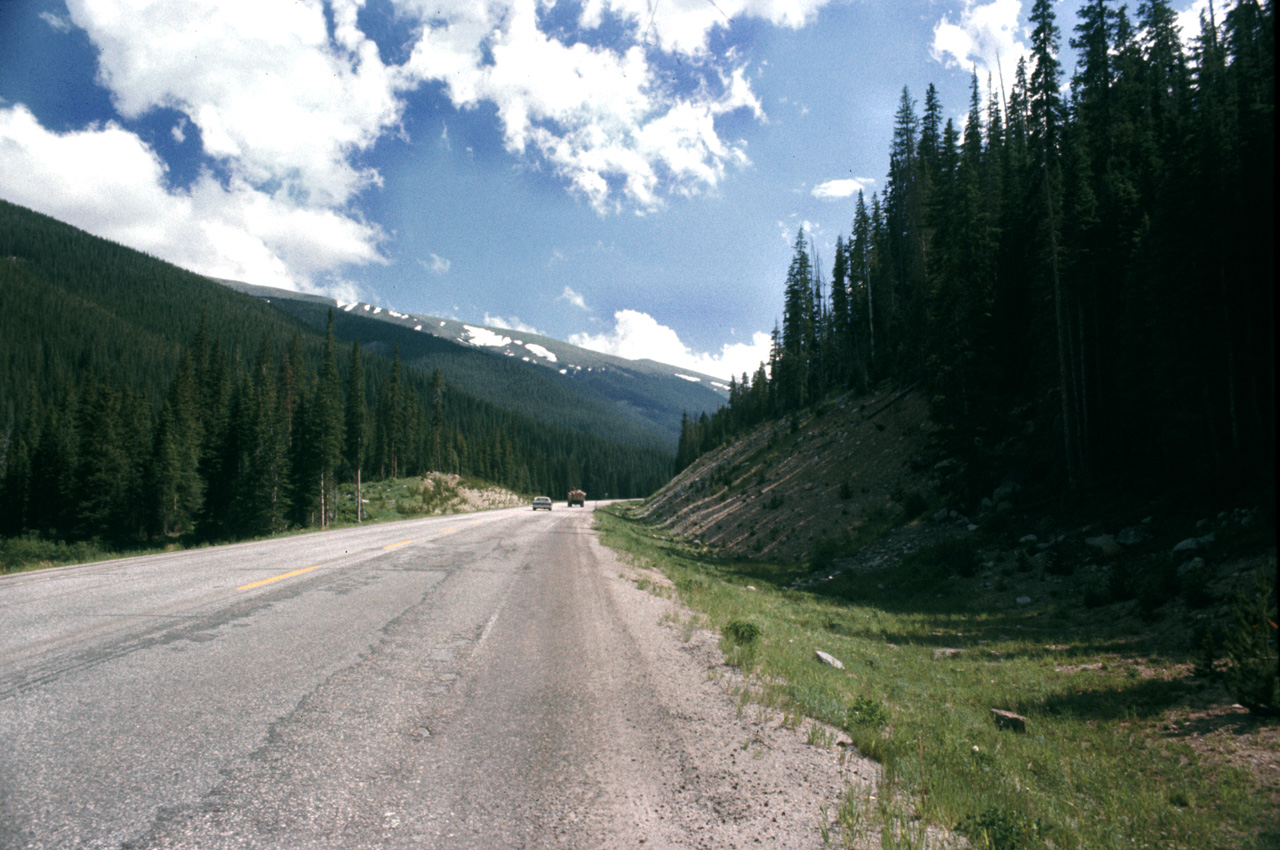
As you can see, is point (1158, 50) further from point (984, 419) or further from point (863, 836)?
point (863, 836)

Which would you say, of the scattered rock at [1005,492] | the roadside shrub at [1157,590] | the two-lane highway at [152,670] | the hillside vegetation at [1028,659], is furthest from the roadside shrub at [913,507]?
the two-lane highway at [152,670]

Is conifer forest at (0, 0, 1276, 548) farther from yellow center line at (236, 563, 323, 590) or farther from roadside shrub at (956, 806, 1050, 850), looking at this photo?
yellow center line at (236, 563, 323, 590)

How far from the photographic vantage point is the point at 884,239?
194 ft

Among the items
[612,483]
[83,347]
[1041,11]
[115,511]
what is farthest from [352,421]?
[83,347]

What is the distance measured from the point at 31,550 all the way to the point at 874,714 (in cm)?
6061

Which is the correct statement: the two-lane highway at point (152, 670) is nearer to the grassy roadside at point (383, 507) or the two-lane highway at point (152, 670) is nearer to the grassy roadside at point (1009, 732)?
the grassy roadside at point (1009, 732)

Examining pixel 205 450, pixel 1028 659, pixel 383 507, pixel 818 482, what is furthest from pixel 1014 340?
pixel 205 450

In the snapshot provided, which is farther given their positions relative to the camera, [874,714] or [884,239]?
[884,239]

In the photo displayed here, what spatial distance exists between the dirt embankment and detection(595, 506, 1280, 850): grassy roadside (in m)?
14.4

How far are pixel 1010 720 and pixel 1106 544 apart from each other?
40.7ft

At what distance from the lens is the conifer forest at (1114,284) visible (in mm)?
16562

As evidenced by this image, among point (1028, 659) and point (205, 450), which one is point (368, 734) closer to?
point (1028, 659)

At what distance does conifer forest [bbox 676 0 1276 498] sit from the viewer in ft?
54.3

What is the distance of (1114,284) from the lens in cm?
2273
